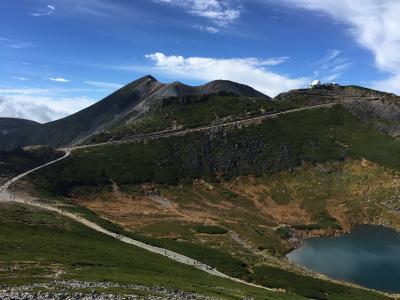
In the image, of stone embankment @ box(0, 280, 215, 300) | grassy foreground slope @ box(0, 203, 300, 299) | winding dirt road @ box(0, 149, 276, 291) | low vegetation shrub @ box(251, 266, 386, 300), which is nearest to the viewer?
stone embankment @ box(0, 280, 215, 300)

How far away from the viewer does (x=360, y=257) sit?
106438 mm

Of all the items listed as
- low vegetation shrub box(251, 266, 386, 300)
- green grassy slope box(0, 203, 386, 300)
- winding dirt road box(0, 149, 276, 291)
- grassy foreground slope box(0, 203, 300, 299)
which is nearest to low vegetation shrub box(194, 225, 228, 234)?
green grassy slope box(0, 203, 386, 300)

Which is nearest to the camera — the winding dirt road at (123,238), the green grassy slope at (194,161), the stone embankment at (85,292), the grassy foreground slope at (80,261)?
the stone embankment at (85,292)

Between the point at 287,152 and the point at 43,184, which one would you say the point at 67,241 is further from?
the point at 287,152

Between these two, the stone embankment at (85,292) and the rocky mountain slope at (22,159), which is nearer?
the stone embankment at (85,292)

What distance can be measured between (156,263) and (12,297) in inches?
1583

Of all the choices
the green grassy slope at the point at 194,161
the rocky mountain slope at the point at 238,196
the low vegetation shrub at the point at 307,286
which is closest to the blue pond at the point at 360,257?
the rocky mountain slope at the point at 238,196

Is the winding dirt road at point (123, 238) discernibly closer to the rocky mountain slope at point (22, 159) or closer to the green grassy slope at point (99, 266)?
the green grassy slope at point (99, 266)

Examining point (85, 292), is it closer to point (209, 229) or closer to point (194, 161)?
point (209, 229)

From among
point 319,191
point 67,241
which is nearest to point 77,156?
point 319,191

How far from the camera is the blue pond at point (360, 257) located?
300 feet

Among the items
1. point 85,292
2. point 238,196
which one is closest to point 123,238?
point 85,292

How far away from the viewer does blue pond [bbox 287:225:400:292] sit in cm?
9138

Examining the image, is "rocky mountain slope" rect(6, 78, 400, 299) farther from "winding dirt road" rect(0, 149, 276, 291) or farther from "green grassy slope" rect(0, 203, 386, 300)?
"winding dirt road" rect(0, 149, 276, 291)
